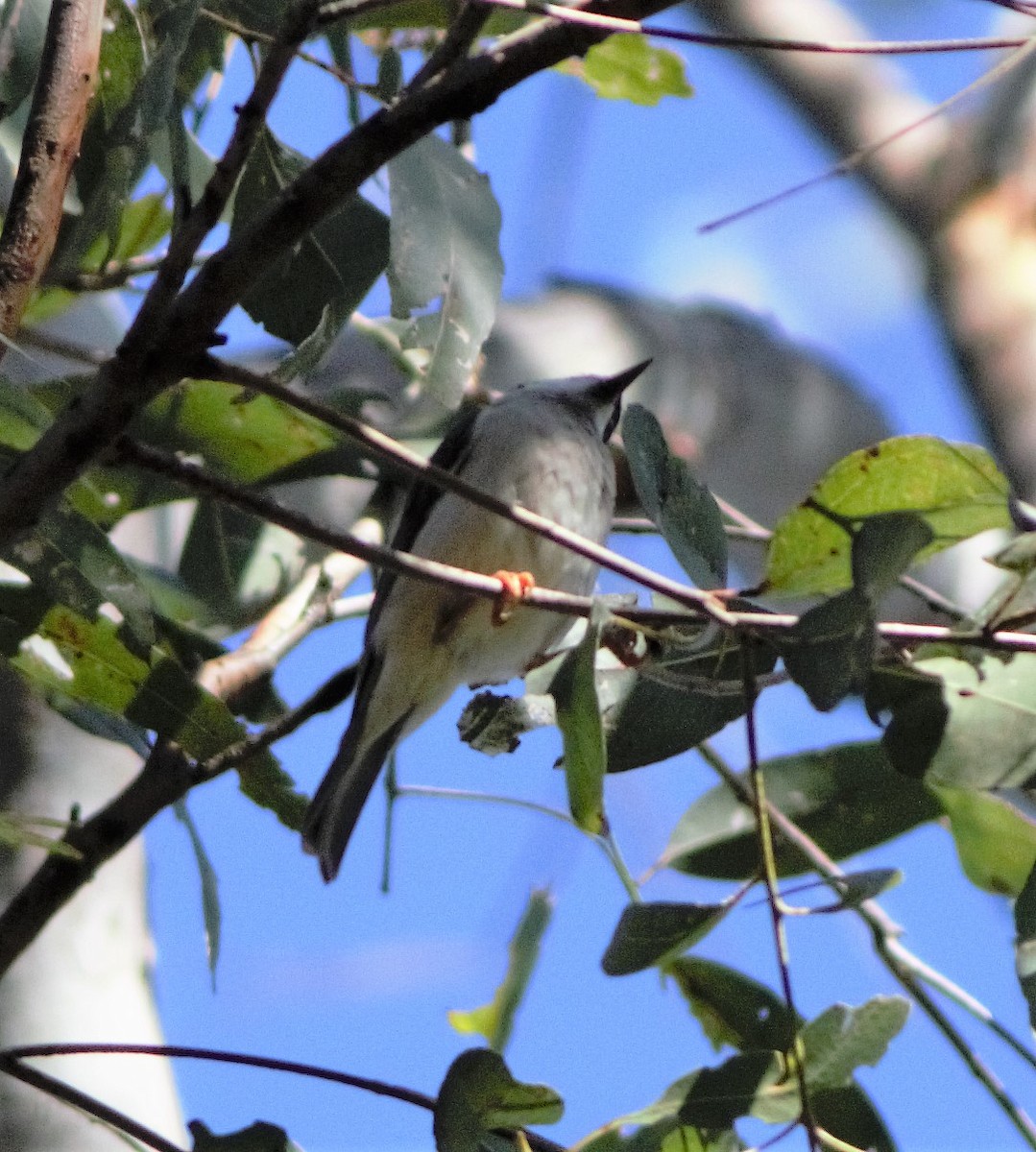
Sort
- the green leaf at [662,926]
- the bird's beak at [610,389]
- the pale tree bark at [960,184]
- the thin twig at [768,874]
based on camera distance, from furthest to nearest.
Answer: the pale tree bark at [960,184] < the bird's beak at [610,389] < the green leaf at [662,926] < the thin twig at [768,874]

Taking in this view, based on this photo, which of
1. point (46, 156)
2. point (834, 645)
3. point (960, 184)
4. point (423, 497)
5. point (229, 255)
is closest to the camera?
point (229, 255)

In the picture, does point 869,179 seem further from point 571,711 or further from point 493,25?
point 571,711

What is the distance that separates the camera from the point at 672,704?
1.17 meters

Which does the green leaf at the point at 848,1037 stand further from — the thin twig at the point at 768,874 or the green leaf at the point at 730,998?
the green leaf at the point at 730,998

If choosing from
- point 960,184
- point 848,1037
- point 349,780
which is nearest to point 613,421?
point 349,780

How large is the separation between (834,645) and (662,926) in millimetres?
285

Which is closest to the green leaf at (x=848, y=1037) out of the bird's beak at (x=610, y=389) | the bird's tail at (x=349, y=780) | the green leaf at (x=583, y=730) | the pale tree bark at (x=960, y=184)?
the green leaf at (x=583, y=730)

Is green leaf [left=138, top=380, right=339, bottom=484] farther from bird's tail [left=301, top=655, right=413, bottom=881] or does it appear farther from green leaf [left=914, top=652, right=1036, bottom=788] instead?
green leaf [left=914, top=652, right=1036, bottom=788]

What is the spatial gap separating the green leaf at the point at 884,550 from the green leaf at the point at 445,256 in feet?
1.17

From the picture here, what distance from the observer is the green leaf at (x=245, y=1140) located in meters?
1.15

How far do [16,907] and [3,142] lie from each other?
748 mm

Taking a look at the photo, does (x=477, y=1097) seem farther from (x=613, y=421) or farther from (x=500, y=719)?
(x=613, y=421)

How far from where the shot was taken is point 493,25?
1.59m

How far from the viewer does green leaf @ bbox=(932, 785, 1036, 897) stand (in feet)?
4.37
